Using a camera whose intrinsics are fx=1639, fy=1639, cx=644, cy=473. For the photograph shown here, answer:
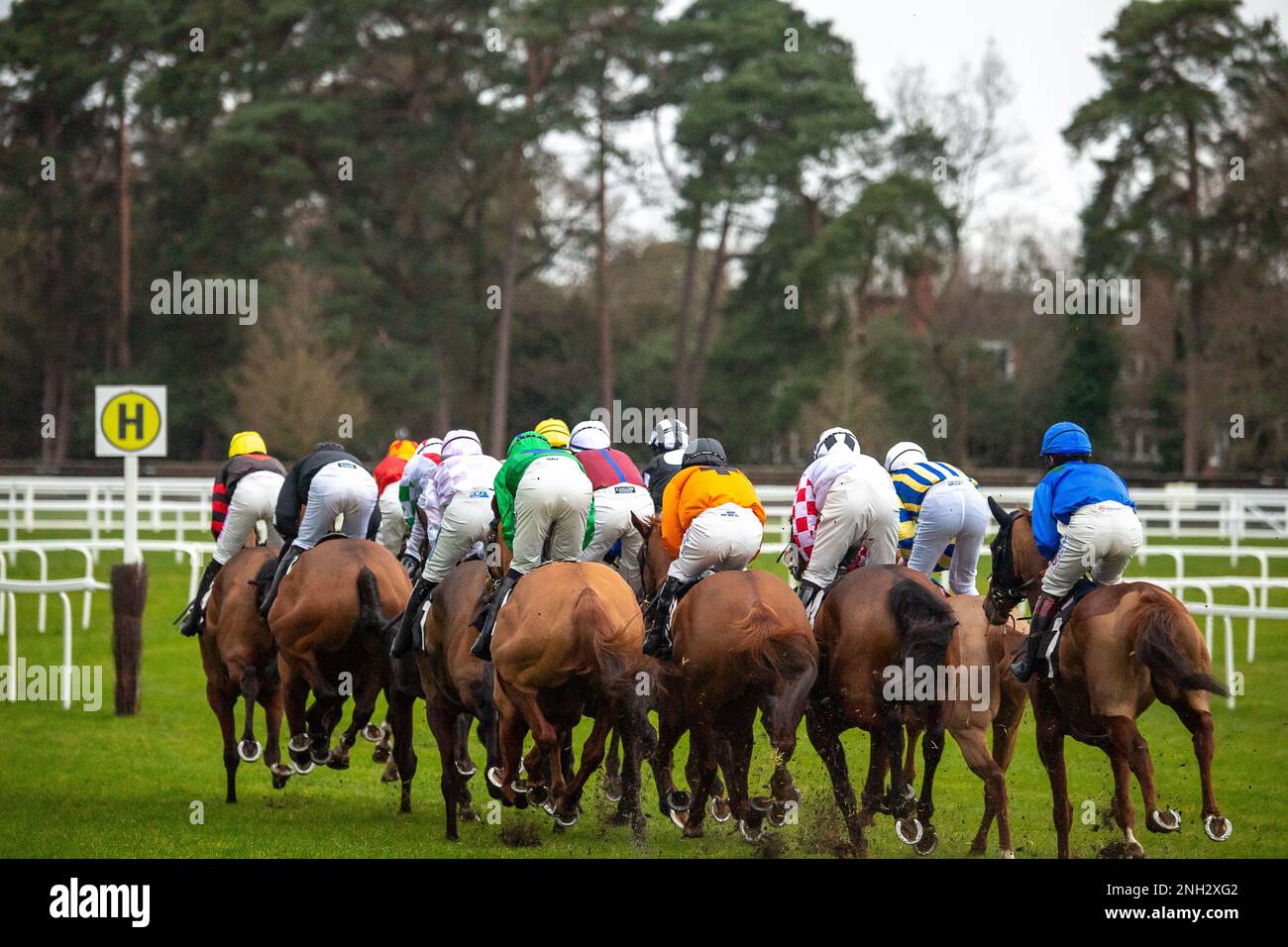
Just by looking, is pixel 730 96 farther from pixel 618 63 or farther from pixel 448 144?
pixel 448 144

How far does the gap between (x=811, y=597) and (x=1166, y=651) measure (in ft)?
5.96

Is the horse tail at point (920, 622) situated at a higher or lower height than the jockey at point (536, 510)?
lower

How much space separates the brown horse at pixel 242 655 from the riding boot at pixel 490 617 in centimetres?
204

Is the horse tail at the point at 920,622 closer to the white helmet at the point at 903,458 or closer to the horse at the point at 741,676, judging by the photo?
the horse at the point at 741,676

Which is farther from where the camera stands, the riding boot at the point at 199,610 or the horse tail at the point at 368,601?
the riding boot at the point at 199,610

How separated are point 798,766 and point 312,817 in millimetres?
3315

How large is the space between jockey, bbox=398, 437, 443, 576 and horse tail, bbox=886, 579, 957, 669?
10.3ft

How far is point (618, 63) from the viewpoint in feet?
112

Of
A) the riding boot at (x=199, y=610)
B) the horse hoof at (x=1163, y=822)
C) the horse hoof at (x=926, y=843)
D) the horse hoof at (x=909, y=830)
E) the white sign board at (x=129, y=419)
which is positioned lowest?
the horse hoof at (x=926, y=843)

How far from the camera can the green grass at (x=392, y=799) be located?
7.95 meters

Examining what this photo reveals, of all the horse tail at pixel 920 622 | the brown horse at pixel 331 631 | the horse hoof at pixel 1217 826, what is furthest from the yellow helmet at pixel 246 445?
the horse hoof at pixel 1217 826

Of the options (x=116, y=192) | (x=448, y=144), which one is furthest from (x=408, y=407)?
(x=116, y=192)

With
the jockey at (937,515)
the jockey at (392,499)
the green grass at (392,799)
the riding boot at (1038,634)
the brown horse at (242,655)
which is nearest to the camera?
the riding boot at (1038,634)

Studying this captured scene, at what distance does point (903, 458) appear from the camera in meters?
8.84
